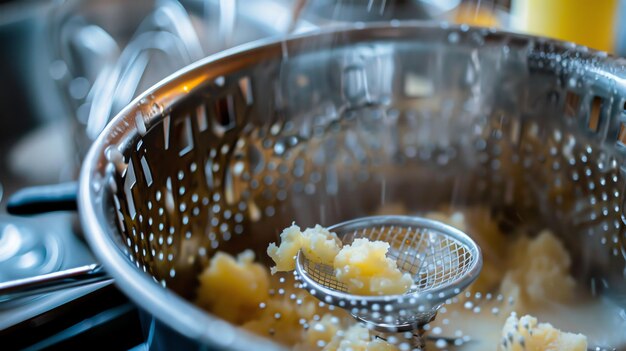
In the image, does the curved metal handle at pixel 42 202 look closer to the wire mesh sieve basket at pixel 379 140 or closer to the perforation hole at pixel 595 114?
the wire mesh sieve basket at pixel 379 140

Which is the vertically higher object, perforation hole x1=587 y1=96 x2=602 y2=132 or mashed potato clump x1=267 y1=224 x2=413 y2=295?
perforation hole x1=587 y1=96 x2=602 y2=132

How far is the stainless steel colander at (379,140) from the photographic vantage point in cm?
51

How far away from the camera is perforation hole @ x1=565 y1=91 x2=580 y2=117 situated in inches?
21.2

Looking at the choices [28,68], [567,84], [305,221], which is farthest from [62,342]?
[28,68]

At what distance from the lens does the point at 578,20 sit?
26.3 inches

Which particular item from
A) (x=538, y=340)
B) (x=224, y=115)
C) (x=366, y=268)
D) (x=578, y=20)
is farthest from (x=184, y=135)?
(x=578, y=20)

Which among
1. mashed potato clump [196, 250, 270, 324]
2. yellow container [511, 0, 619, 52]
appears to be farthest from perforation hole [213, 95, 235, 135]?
yellow container [511, 0, 619, 52]

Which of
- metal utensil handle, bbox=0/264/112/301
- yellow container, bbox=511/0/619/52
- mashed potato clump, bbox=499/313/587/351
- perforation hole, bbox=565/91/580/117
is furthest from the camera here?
yellow container, bbox=511/0/619/52

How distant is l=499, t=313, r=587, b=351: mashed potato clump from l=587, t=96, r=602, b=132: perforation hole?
0.19 meters

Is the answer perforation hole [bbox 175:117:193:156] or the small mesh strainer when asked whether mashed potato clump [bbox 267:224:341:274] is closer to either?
the small mesh strainer

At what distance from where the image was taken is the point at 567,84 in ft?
1.77

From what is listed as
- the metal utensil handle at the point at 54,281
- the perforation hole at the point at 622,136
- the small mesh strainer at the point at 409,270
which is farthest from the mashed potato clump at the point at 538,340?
the metal utensil handle at the point at 54,281

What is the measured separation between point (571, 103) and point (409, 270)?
8.2 inches

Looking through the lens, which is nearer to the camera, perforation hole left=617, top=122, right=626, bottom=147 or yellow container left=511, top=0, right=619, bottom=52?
perforation hole left=617, top=122, right=626, bottom=147
